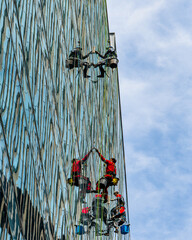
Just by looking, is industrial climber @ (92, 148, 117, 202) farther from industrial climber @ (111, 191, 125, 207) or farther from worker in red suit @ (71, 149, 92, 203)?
industrial climber @ (111, 191, 125, 207)

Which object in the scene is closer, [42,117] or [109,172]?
[42,117]

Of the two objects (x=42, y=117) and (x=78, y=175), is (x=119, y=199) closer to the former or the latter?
(x=78, y=175)

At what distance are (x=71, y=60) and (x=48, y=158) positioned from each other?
27.7 feet

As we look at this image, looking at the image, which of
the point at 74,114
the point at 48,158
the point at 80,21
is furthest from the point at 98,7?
the point at 48,158

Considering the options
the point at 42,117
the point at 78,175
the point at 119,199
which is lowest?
the point at 119,199

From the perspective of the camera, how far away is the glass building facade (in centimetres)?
1653

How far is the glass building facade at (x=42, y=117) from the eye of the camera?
1653cm

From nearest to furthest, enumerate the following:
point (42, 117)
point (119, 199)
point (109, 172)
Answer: point (42, 117)
point (109, 172)
point (119, 199)

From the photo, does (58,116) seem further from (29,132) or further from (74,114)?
(29,132)

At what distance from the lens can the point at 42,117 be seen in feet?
75.3

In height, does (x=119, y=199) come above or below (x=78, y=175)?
below

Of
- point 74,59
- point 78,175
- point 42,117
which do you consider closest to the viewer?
point 42,117

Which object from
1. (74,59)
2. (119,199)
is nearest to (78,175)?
(119,199)

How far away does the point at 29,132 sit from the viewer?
65.0ft
